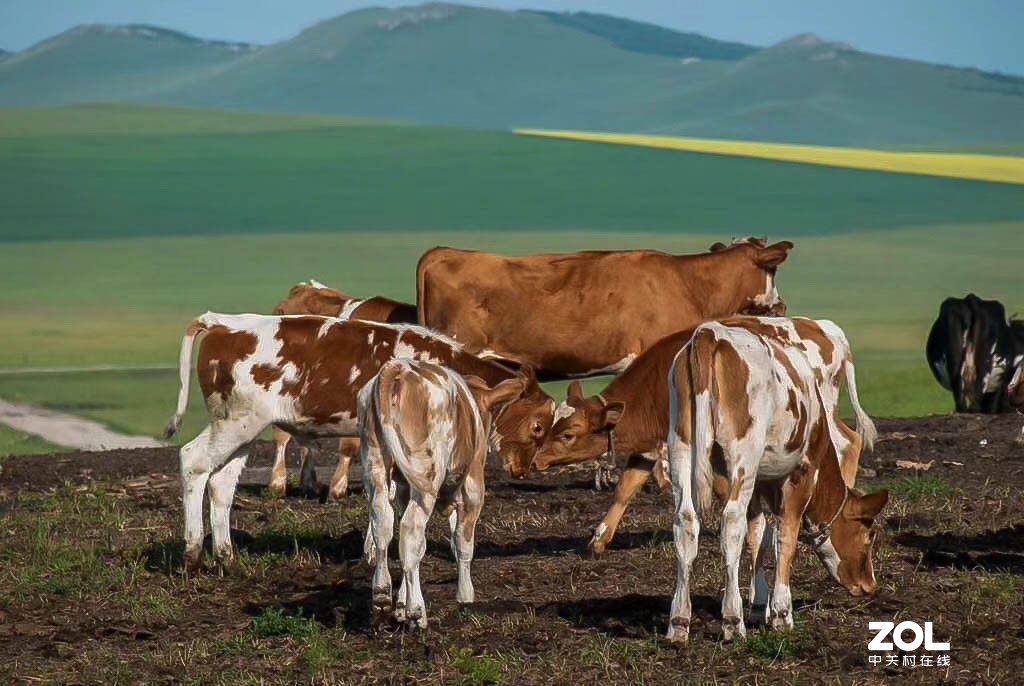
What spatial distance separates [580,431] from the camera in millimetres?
12234

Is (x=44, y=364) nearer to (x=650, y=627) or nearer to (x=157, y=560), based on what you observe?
(x=157, y=560)

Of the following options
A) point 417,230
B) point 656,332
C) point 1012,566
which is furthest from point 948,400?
point 417,230

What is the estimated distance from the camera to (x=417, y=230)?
52.7 m

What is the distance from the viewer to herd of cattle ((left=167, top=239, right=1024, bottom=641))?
9008 mm

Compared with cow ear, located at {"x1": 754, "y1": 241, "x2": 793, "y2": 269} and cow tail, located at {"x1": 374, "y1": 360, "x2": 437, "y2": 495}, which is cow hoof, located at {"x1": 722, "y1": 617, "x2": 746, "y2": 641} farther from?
cow ear, located at {"x1": 754, "y1": 241, "x2": 793, "y2": 269}

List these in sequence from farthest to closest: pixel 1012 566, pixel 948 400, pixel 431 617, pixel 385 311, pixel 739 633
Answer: pixel 948 400
pixel 385 311
pixel 1012 566
pixel 431 617
pixel 739 633

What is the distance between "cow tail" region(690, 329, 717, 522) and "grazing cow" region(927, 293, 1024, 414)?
14493 mm

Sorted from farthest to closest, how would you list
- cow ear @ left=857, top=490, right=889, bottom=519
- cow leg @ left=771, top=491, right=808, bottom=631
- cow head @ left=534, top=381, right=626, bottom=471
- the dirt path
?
1. the dirt path
2. cow head @ left=534, top=381, right=626, bottom=471
3. cow ear @ left=857, top=490, right=889, bottom=519
4. cow leg @ left=771, top=491, right=808, bottom=631

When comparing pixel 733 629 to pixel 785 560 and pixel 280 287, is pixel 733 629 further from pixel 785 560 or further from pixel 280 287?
pixel 280 287

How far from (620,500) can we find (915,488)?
370 cm

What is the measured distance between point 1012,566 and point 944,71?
512ft

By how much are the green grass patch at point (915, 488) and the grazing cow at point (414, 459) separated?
5.41m

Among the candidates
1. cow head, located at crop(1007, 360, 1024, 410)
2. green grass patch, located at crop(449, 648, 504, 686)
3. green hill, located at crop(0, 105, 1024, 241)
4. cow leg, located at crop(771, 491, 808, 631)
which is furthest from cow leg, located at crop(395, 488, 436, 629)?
green hill, located at crop(0, 105, 1024, 241)

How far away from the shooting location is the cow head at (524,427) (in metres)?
12.3
